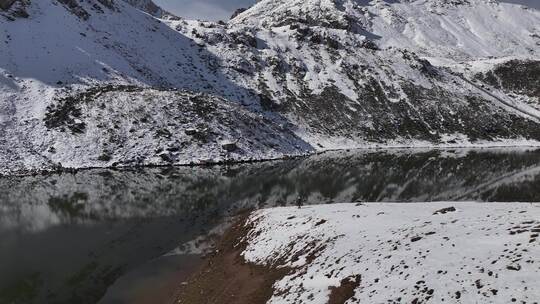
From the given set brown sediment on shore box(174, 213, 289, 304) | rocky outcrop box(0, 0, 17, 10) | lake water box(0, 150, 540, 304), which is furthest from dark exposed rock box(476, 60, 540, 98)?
brown sediment on shore box(174, 213, 289, 304)

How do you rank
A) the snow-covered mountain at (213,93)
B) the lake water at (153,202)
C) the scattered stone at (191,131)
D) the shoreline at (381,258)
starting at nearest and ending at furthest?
1. the shoreline at (381,258)
2. the lake water at (153,202)
3. the snow-covered mountain at (213,93)
4. the scattered stone at (191,131)

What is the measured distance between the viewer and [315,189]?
57.0 meters

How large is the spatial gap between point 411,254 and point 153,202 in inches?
1344

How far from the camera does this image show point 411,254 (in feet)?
64.4

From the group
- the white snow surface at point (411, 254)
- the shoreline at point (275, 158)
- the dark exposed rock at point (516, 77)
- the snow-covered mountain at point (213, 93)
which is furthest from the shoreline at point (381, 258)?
the dark exposed rock at point (516, 77)

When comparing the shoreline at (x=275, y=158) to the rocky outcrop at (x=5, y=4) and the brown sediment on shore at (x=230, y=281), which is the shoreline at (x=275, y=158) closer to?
the brown sediment on shore at (x=230, y=281)

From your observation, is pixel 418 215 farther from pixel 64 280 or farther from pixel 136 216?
pixel 136 216

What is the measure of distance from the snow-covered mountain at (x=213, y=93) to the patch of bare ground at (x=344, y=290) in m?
60.0

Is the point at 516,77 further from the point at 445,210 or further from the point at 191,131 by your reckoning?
the point at 445,210

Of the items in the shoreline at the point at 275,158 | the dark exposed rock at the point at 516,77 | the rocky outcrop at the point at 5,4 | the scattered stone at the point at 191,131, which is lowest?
the shoreline at the point at 275,158

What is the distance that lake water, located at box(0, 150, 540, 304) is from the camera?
27938 mm

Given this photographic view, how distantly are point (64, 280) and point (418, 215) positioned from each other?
20.7 metres

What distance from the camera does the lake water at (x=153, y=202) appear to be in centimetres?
2794

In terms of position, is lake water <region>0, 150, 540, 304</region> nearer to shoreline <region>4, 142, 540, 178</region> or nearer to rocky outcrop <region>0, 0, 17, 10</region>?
shoreline <region>4, 142, 540, 178</region>
